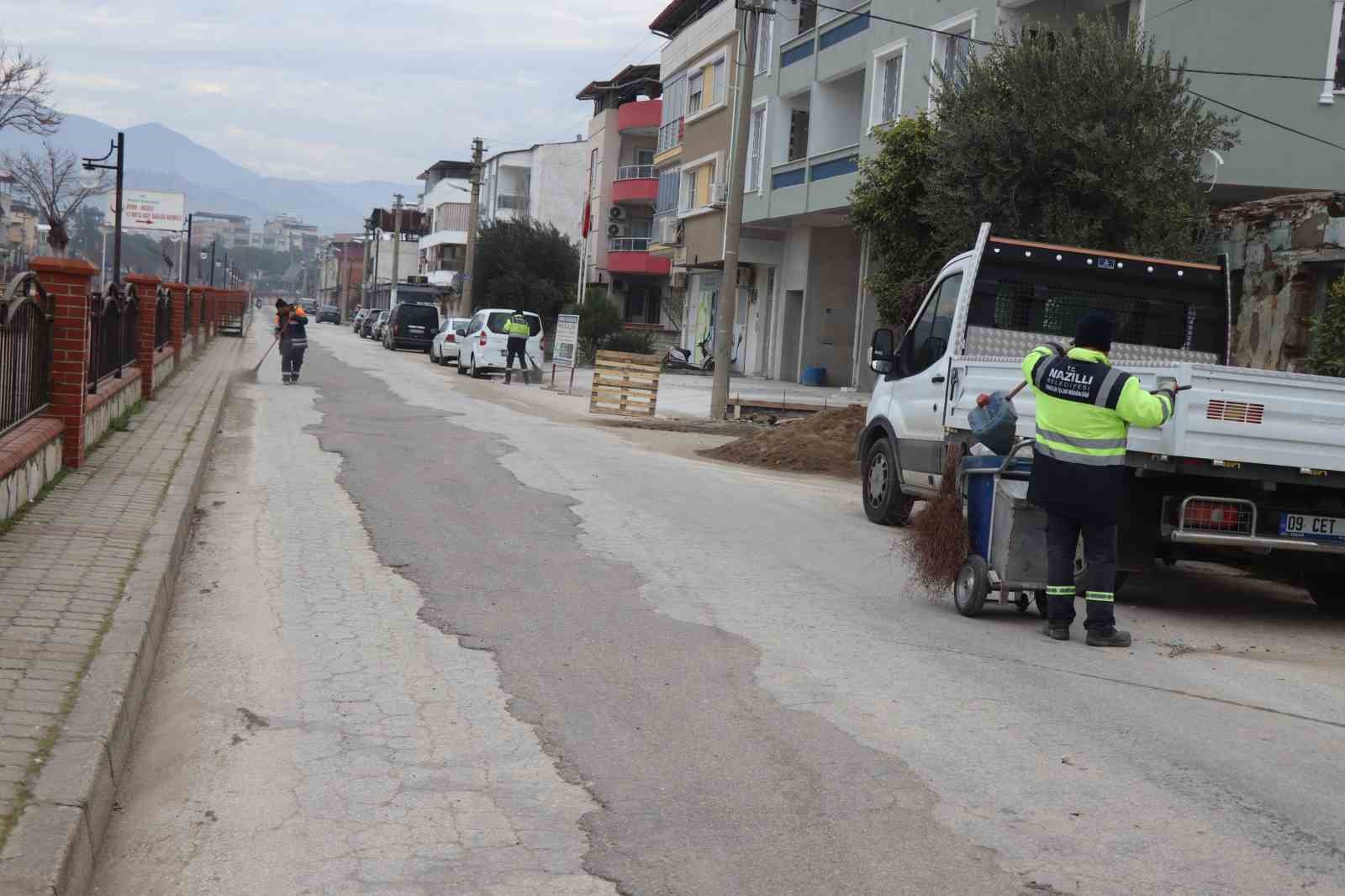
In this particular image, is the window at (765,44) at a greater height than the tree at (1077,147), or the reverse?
the window at (765,44)

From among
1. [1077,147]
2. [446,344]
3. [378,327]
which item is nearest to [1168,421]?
[1077,147]

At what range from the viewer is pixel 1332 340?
1488 centimetres

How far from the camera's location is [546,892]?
405 cm

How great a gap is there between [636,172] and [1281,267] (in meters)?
45.9

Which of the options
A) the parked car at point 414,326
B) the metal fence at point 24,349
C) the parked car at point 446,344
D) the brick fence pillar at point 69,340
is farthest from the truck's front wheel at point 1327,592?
the parked car at point 414,326

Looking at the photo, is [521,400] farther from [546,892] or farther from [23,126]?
[23,126]

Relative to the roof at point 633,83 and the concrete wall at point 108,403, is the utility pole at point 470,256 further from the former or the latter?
the concrete wall at point 108,403

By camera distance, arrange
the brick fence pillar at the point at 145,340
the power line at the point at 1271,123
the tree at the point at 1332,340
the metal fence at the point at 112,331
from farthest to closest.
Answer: the power line at the point at 1271,123 < the brick fence pillar at the point at 145,340 < the tree at the point at 1332,340 < the metal fence at the point at 112,331

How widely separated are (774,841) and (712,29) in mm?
42178

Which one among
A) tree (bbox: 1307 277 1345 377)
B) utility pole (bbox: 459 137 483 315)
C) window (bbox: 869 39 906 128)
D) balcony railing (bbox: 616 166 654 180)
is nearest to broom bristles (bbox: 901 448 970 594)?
tree (bbox: 1307 277 1345 377)

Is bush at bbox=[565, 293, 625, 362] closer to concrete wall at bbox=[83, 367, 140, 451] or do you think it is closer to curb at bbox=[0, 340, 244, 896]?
concrete wall at bbox=[83, 367, 140, 451]

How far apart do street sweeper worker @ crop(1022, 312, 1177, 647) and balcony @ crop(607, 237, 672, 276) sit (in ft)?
166

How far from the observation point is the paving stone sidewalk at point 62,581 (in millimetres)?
4805

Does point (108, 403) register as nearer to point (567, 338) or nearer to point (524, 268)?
point (567, 338)
